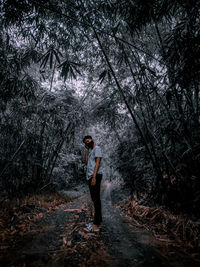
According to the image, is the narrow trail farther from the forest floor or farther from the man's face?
the man's face

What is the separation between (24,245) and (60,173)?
4.95 meters

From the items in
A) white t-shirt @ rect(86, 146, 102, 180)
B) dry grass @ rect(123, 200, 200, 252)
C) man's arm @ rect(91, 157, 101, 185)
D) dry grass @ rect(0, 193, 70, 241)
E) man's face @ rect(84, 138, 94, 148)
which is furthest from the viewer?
man's face @ rect(84, 138, 94, 148)

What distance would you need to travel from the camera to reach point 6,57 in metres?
3.04

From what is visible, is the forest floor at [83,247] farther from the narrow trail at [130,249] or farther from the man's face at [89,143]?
the man's face at [89,143]

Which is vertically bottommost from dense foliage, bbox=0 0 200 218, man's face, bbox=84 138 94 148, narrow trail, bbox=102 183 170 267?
narrow trail, bbox=102 183 170 267

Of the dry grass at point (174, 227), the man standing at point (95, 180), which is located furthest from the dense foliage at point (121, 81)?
the man standing at point (95, 180)

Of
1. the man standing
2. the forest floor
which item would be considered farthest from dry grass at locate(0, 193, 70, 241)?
the man standing

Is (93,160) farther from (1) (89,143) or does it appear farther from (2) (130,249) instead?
(2) (130,249)

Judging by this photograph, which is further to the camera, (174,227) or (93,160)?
(93,160)

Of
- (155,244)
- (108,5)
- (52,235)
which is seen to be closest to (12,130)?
(52,235)

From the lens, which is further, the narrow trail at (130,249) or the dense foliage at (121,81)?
the dense foliage at (121,81)

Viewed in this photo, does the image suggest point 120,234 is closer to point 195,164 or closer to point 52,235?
point 52,235

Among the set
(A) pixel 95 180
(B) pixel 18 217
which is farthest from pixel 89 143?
(B) pixel 18 217

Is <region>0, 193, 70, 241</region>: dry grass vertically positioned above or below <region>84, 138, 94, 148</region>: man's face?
below
